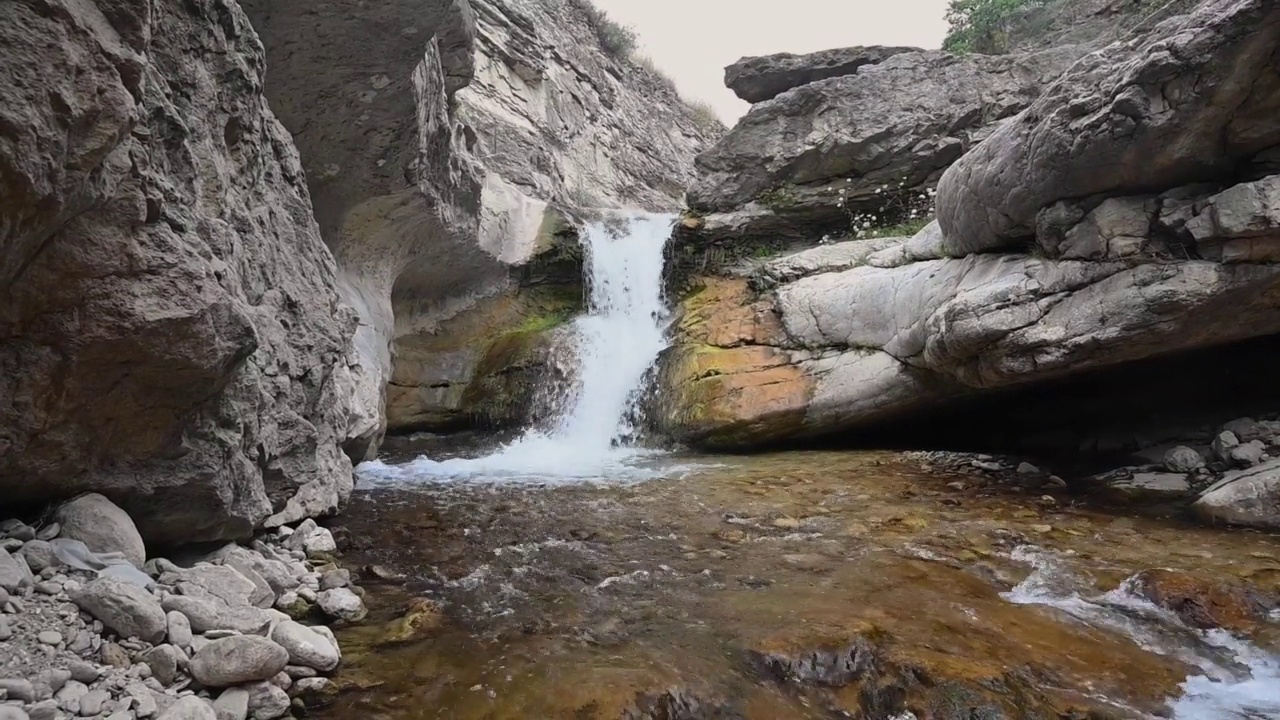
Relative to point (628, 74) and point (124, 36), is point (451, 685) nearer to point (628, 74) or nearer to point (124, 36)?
point (124, 36)

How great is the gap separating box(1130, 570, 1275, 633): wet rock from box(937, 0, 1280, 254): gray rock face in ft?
10.3

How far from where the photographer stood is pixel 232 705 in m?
2.50

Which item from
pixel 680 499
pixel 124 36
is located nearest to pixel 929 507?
pixel 680 499

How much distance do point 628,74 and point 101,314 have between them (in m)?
23.7

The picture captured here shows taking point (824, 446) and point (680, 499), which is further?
point (824, 446)

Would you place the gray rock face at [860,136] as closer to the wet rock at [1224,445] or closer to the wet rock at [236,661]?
the wet rock at [1224,445]

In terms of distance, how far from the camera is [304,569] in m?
4.09

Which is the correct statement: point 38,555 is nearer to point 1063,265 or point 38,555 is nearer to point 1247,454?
point 1063,265

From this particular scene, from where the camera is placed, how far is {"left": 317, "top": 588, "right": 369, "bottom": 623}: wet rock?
3.53 m

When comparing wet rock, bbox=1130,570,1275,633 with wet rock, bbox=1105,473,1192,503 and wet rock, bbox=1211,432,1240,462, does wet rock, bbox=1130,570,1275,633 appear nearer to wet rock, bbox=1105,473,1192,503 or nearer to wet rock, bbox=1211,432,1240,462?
wet rock, bbox=1105,473,1192,503

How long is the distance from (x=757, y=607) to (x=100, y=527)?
11.1 ft

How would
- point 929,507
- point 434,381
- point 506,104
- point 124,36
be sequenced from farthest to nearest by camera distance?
point 506,104 → point 434,381 → point 929,507 → point 124,36

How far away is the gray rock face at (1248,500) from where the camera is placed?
16.8 feet

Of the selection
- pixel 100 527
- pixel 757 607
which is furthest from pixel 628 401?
pixel 100 527
